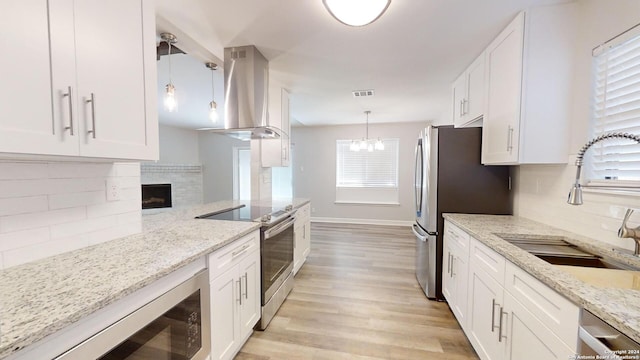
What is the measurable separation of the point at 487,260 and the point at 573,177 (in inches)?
33.9

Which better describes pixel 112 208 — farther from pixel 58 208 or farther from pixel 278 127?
pixel 278 127

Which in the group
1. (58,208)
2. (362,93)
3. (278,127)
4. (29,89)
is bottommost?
(58,208)

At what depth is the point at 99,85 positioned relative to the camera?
109cm

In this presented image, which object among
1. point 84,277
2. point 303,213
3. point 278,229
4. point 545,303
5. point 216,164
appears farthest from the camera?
point 216,164

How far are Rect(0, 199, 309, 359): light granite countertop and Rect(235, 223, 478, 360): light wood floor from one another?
1021 millimetres

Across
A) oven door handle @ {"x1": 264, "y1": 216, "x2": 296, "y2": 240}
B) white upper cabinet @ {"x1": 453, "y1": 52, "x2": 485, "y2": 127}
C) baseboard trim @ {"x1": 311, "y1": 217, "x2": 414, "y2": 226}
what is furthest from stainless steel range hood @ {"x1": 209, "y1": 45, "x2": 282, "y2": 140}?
baseboard trim @ {"x1": 311, "y1": 217, "x2": 414, "y2": 226}

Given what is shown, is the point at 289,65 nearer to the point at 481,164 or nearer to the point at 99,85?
the point at 99,85

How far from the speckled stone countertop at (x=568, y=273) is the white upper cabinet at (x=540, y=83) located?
0.52 metres

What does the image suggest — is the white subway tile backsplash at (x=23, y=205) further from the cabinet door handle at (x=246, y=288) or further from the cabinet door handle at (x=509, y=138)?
the cabinet door handle at (x=509, y=138)

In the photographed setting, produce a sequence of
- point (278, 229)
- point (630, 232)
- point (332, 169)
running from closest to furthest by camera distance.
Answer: point (630, 232) < point (278, 229) < point (332, 169)

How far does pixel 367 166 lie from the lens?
609cm

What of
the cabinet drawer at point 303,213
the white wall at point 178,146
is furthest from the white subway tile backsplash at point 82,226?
the white wall at point 178,146

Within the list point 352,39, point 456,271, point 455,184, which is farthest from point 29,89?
point 455,184

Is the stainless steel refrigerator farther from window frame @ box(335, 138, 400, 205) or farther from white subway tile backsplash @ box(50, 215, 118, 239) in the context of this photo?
window frame @ box(335, 138, 400, 205)
